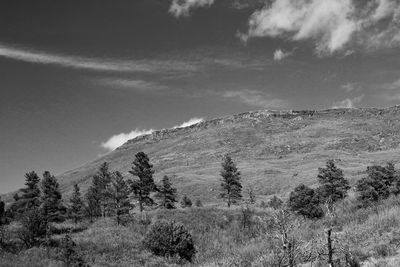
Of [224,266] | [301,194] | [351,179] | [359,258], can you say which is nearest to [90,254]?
[301,194]

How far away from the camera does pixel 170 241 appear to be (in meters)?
36.9

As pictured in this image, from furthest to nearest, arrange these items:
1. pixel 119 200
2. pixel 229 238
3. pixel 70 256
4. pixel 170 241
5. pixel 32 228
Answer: pixel 119 200
pixel 229 238
pixel 32 228
pixel 170 241
pixel 70 256

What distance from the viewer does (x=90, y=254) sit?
121ft

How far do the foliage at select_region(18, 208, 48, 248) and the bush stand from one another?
10.9m

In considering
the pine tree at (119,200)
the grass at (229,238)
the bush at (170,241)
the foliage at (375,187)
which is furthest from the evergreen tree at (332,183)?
the pine tree at (119,200)

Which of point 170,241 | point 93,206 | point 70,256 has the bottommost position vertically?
point 170,241

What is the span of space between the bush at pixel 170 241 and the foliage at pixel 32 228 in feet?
35.8

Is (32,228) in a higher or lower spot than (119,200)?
lower

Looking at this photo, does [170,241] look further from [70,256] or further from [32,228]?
[32,228]

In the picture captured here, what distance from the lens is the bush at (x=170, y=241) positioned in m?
36.5

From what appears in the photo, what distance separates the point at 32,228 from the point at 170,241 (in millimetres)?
14120

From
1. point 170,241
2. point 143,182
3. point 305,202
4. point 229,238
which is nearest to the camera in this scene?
point 170,241

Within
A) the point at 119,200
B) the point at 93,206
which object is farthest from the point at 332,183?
the point at 93,206

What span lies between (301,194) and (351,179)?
165 feet
